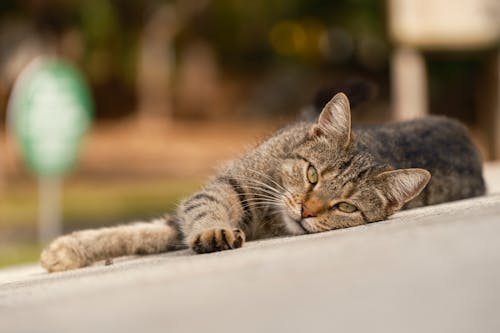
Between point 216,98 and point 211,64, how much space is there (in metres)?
0.88

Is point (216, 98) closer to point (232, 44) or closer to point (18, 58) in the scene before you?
point (232, 44)

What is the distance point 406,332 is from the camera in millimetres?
1367

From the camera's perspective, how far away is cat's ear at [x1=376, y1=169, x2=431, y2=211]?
8.47ft

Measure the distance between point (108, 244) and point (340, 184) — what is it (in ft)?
3.01

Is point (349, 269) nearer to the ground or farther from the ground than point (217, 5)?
nearer to the ground

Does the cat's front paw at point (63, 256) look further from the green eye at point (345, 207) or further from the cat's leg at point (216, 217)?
the green eye at point (345, 207)

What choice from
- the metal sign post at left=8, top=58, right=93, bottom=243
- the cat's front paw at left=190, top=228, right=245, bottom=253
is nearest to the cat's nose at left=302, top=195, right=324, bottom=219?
the cat's front paw at left=190, top=228, right=245, bottom=253

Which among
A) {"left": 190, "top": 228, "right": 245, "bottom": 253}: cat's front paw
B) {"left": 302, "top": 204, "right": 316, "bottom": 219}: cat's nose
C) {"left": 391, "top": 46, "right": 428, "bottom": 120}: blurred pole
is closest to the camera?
{"left": 190, "top": 228, "right": 245, "bottom": 253}: cat's front paw

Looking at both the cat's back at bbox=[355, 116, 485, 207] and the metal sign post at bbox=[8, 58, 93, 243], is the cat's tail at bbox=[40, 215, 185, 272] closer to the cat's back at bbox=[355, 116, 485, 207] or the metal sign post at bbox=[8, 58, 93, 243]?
the cat's back at bbox=[355, 116, 485, 207]

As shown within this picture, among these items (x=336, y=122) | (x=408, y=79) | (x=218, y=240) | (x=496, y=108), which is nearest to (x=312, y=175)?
(x=336, y=122)

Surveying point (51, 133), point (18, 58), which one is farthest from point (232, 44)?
point (51, 133)

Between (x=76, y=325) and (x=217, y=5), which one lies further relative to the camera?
(x=217, y=5)

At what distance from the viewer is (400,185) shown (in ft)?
8.65

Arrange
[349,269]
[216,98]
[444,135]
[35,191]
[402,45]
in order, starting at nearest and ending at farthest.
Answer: [349,269] → [444,135] → [402,45] → [35,191] → [216,98]
